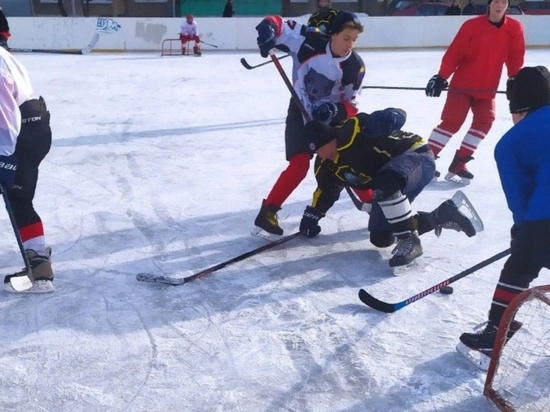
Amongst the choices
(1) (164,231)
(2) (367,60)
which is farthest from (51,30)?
(1) (164,231)

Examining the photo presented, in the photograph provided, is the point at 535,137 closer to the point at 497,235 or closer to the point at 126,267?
the point at 497,235

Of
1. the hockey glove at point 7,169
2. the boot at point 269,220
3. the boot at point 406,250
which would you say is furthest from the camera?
the boot at point 269,220

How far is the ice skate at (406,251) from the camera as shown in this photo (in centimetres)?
273

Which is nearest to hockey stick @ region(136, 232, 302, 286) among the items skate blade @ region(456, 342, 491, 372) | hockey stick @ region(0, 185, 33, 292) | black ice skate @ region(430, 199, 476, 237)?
hockey stick @ region(0, 185, 33, 292)

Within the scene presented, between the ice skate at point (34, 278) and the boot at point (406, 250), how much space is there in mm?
1391

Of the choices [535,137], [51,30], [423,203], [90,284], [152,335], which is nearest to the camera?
→ [535,137]

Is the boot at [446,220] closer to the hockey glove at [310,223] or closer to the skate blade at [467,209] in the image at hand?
the skate blade at [467,209]

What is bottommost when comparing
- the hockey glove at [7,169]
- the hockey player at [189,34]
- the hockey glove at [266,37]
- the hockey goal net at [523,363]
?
the hockey player at [189,34]

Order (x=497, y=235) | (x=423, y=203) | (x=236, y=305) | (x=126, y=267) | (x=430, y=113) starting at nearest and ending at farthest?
(x=236, y=305) → (x=126, y=267) → (x=497, y=235) → (x=423, y=203) → (x=430, y=113)

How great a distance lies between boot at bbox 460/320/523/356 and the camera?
1987 mm

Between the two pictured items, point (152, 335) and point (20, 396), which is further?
point (152, 335)

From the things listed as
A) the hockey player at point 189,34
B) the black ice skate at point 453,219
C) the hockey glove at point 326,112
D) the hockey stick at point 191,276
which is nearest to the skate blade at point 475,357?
the black ice skate at point 453,219

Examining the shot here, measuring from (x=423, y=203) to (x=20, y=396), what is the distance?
2.47 m

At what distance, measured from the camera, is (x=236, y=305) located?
2.43 m
